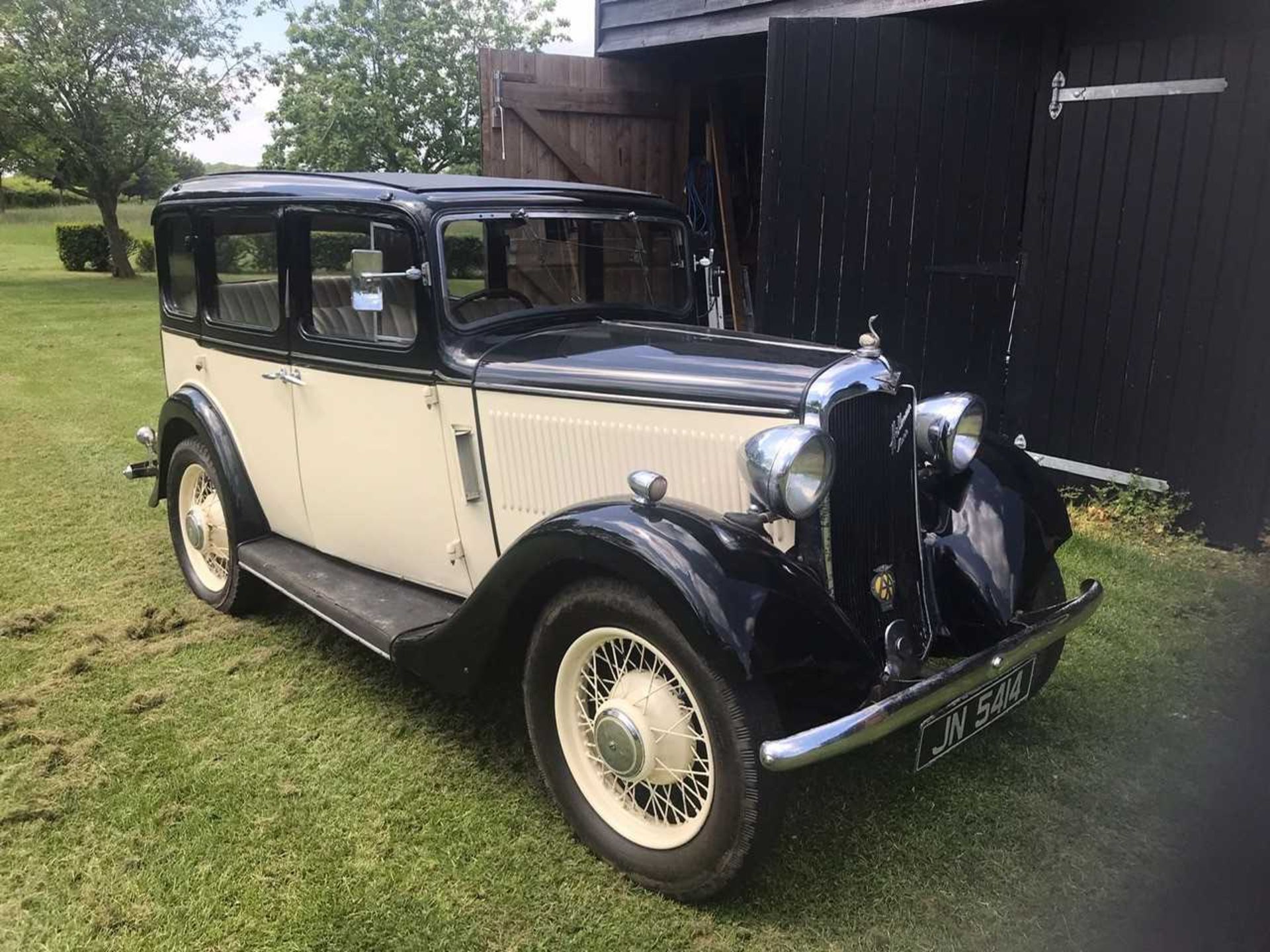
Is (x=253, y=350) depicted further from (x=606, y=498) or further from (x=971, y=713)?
(x=971, y=713)

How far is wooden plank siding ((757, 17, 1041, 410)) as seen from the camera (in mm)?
5637

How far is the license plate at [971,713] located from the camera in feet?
8.18

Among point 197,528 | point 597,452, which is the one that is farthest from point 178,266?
point 597,452

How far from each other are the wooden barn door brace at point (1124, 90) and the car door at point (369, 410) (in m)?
4.06

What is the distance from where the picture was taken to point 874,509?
9.09 feet

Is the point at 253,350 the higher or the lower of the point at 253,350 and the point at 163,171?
the lower

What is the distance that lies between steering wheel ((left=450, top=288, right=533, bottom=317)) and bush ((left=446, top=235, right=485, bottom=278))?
0.06 meters

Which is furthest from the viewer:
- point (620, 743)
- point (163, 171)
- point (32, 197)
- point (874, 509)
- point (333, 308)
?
point (32, 197)

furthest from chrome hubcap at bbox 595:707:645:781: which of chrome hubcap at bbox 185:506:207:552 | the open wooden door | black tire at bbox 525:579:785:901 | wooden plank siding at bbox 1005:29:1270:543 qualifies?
the open wooden door

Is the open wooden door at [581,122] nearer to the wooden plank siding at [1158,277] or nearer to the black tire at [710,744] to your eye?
the wooden plank siding at [1158,277]

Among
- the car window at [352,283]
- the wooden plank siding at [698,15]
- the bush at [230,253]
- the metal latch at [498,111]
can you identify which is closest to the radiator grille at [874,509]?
the car window at [352,283]

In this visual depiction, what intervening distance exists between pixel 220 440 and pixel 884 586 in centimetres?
293

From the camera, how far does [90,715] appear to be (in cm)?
343

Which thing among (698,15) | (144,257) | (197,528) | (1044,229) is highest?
(698,15)
